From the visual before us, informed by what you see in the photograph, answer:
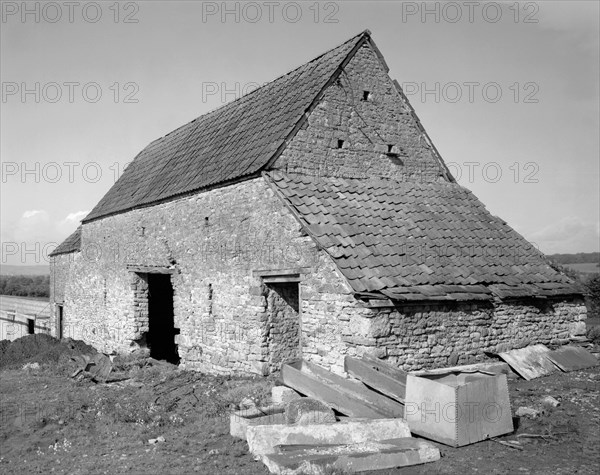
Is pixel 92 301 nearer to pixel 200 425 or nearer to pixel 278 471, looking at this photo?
pixel 200 425

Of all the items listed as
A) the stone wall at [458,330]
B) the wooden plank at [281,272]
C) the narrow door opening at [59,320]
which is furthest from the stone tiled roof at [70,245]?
the stone wall at [458,330]

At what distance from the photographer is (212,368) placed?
12227 mm

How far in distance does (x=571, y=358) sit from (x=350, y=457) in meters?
6.70

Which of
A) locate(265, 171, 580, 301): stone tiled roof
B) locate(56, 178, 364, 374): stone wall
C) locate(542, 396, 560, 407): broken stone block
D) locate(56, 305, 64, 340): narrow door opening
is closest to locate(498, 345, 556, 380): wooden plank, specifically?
locate(265, 171, 580, 301): stone tiled roof

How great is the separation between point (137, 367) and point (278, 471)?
931 centimetres

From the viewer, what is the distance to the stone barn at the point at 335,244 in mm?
9117

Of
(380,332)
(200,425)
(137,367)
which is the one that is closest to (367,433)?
(380,332)

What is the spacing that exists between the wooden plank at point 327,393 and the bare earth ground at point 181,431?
0.97m

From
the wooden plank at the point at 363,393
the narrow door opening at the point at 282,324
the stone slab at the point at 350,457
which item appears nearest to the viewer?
the stone slab at the point at 350,457

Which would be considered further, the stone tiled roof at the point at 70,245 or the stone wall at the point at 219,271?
the stone tiled roof at the point at 70,245

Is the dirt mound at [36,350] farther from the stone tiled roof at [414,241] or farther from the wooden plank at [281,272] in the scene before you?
the stone tiled roof at [414,241]

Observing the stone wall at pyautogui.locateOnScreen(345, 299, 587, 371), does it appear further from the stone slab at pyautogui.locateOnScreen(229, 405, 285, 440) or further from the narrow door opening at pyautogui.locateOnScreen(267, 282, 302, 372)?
the narrow door opening at pyautogui.locateOnScreen(267, 282, 302, 372)

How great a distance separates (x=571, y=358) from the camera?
10344 mm

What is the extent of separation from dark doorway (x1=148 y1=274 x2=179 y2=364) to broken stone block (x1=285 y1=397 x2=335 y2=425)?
34.4ft
